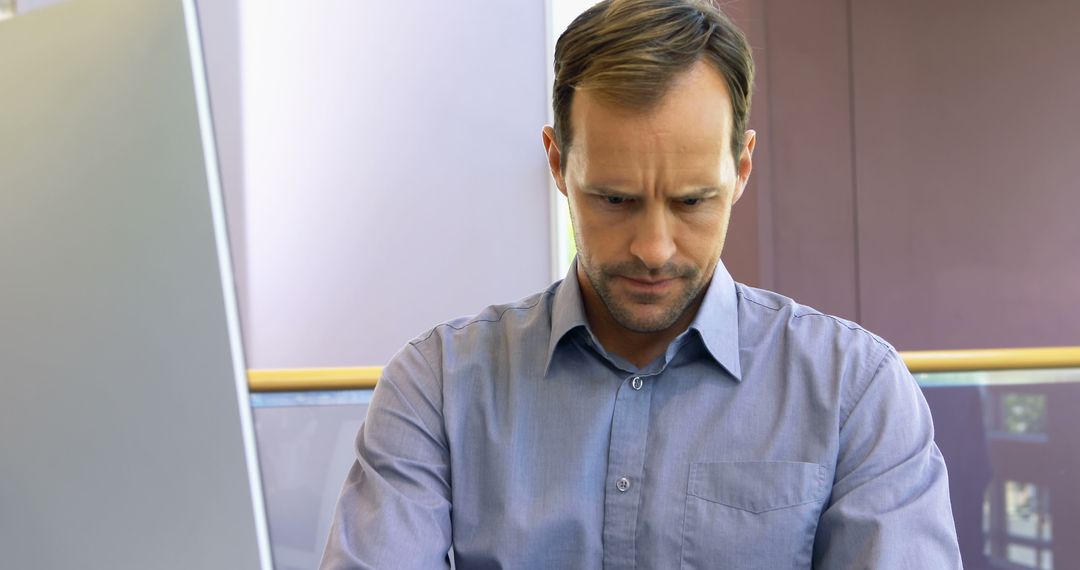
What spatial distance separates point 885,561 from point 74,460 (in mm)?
758

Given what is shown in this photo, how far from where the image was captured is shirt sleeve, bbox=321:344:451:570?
109 centimetres

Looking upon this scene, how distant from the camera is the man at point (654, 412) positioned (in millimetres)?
1096

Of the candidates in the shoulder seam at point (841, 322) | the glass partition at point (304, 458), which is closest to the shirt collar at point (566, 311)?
the shoulder seam at point (841, 322)

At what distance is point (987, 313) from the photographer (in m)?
3.84

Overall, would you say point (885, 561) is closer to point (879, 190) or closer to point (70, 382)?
point (70, 382)

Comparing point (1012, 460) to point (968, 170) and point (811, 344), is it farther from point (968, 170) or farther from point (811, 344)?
point (968, 170)

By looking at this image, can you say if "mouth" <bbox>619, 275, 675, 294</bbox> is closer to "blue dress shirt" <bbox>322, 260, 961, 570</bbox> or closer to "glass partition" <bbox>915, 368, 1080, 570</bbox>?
"blue dress shirt" <bbox>322, 260, 961, 570</bbox>

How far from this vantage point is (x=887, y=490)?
1062 mm

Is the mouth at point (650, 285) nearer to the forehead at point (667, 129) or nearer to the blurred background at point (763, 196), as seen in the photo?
the forehead at point (667, 129)

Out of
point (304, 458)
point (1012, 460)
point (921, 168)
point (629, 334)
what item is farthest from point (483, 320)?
point (921, 168)

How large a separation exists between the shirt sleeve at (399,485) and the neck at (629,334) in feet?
0.70

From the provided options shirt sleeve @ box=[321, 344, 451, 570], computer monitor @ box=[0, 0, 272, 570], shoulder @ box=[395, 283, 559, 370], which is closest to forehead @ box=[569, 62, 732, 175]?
shoulder @ box=[395, 283, 559, 370]

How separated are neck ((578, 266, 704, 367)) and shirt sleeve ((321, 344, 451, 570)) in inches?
8.4

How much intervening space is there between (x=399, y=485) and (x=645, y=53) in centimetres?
56
